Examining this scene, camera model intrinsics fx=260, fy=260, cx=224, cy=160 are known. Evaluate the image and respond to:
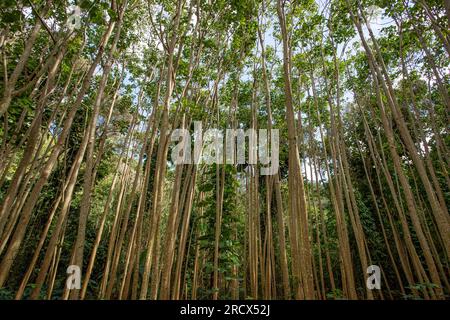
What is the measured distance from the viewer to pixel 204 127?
5.96 m

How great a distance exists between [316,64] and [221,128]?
3.83 meters

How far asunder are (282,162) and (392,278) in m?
6.07

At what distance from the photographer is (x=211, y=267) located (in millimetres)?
5020

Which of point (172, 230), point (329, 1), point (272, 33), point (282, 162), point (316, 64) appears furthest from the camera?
point (282, 162)

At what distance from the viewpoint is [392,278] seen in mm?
9914

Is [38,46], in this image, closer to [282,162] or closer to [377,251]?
[282,162]

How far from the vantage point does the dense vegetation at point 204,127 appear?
3355mm

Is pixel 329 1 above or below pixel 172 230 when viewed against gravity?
above

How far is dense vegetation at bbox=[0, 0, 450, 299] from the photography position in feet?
11.0
